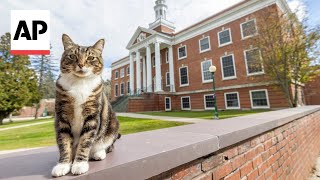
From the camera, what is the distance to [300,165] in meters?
4.19

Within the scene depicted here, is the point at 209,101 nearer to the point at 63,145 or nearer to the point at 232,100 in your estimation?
the point at 232,100

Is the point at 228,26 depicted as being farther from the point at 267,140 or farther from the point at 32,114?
the point at 32,114

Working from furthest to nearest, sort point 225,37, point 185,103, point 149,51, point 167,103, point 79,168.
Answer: point 149,51, point 167,103, point 185,103, point 225,37, point 79,168

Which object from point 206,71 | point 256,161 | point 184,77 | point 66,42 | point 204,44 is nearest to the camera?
point 66,42

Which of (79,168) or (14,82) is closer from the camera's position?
(79,168)

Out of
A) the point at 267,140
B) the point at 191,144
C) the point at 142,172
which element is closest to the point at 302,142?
the point at 267,140

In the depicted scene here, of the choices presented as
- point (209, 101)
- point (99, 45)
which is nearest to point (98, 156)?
point (99, 45)

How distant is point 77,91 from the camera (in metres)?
1.19

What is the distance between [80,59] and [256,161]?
2.35 meters

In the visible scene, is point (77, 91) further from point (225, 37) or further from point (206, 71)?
point (206, 71)

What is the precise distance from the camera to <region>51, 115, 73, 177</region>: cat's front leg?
972 millimetres

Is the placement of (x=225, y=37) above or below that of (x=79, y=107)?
above

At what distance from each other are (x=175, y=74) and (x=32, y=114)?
132 ft

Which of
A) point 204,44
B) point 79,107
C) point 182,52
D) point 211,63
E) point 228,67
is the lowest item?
point 79,107
